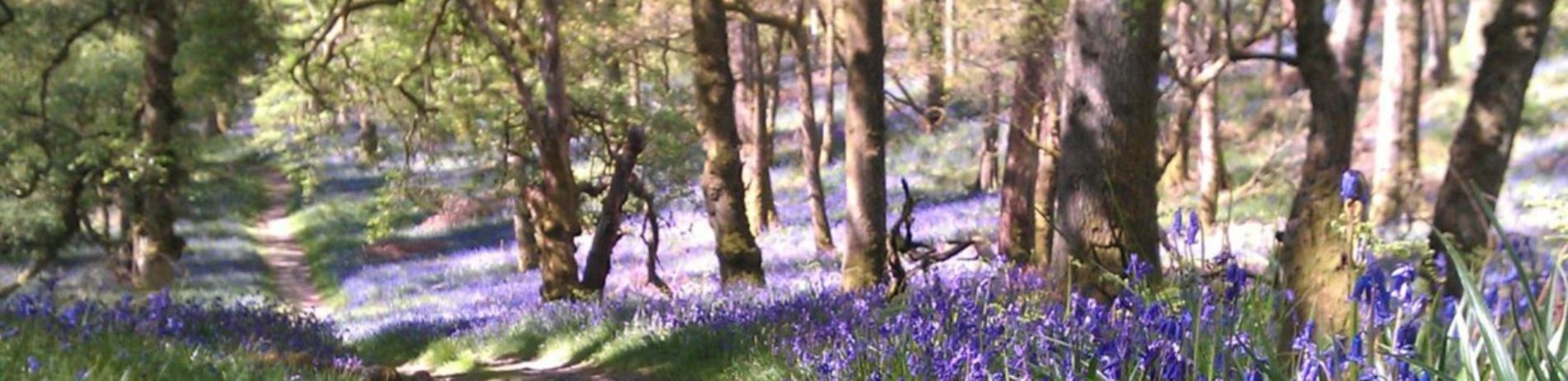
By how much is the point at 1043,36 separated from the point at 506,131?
6.80 m

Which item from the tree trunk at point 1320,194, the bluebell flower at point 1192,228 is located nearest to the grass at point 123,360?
the bluebell flower at point 1192,228

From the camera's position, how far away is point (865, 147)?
442 inches

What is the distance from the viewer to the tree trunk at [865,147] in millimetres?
11140

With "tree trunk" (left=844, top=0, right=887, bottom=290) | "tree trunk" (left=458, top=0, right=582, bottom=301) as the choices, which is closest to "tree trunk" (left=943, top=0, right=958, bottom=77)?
"tree trunk" (left=458, top=0, right=582, bottom=301)

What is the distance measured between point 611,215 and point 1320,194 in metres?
8.73

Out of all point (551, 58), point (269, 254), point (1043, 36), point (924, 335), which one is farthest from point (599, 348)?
point (269, 254)

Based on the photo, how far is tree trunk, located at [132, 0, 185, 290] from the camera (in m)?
17.6

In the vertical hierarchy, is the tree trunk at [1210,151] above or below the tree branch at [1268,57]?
below

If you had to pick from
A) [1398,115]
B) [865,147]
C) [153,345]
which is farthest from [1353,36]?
[153,345]

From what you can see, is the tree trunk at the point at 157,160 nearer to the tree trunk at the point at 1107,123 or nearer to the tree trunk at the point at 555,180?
the tree trunk at the point at 555,180

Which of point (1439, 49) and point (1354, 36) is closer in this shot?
point (1354, 36)

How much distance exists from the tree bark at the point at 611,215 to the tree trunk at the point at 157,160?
5.99 m

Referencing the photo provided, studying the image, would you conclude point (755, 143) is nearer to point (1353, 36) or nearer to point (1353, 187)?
point (1353, 36)

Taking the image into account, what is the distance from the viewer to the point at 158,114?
18156mm
